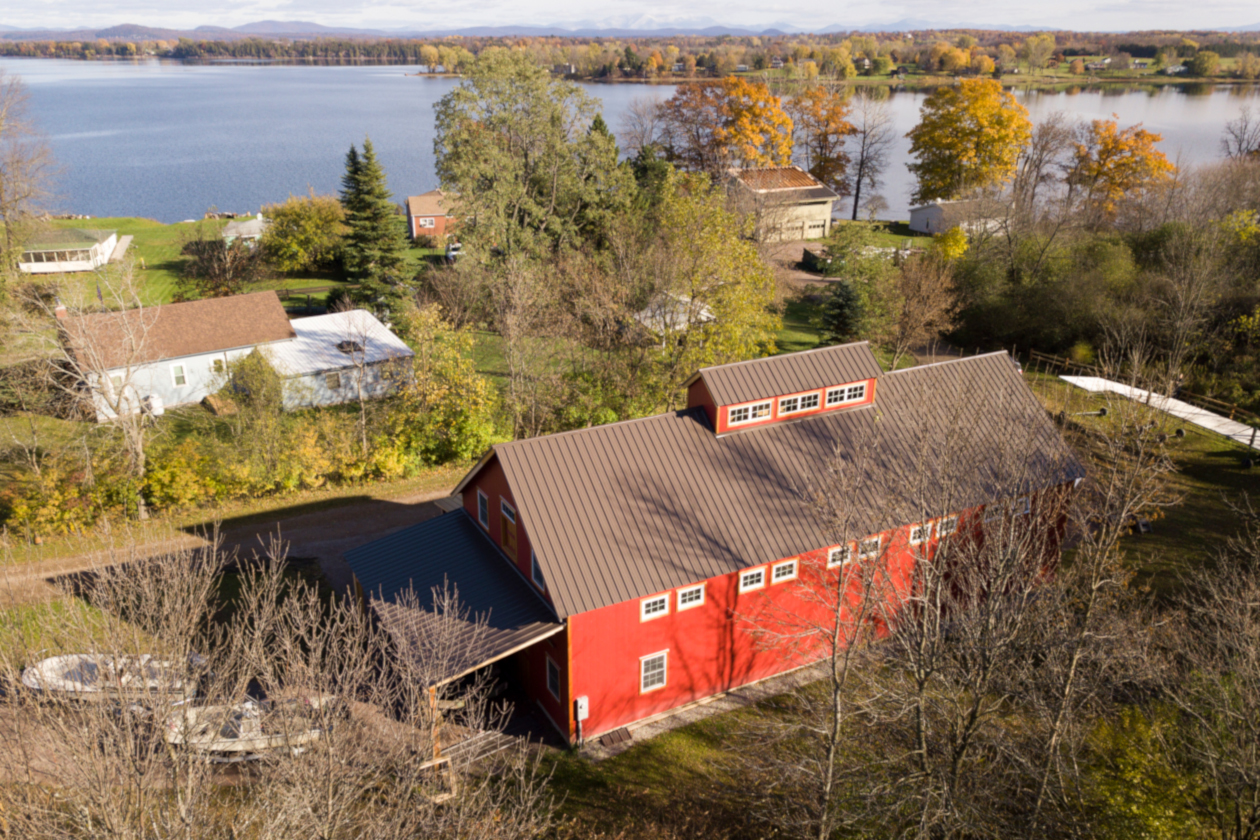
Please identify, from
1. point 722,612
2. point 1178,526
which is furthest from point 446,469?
point 1178,526

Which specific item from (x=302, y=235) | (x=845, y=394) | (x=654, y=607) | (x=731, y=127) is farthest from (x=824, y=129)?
(x=654, y=607)

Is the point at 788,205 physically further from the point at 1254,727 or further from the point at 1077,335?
the point at 1254,727

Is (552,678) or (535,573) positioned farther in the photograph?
(552,678)

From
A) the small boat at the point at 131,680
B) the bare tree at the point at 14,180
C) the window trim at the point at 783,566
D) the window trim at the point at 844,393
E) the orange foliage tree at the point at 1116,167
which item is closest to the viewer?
the small boat at the point at 131,680

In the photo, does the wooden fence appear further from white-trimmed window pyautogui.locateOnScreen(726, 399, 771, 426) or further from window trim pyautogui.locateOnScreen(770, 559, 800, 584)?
window trim pyautogui.locateOnScreen(770, 559, 800, 584)

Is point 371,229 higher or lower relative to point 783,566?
higher

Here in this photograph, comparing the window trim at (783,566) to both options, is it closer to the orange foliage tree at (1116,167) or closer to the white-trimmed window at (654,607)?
the white-trimmed window at (654,607)

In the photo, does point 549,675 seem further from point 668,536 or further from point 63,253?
point 63,253

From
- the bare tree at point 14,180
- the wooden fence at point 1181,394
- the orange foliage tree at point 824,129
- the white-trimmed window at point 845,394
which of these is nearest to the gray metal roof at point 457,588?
the white-trimmed window at point 845,394
